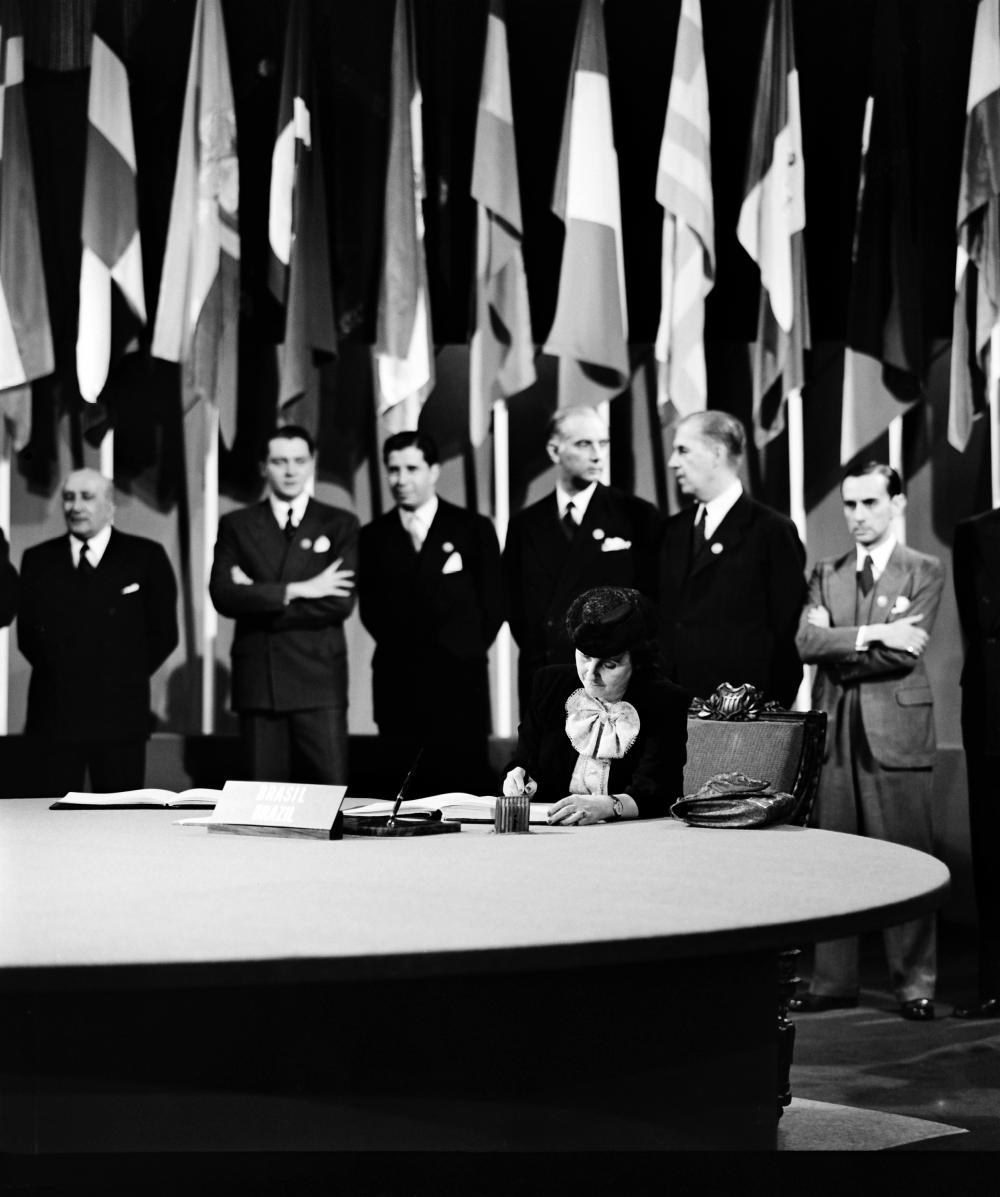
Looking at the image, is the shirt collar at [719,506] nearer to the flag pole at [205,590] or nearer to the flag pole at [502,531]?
the flag pole at [502,531]

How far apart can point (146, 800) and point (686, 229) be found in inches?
135

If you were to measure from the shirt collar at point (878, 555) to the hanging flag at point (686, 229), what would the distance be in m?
1.08

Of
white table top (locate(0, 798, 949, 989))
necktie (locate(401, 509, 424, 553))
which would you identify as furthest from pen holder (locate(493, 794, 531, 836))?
necktie (locate(401, 509, 424, 553))

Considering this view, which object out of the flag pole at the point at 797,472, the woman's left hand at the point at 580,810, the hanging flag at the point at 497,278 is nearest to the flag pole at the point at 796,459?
the flag pole at the point at 797,472

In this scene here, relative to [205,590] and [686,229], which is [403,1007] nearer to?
[686,229]

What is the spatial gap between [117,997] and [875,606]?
3.54 metres

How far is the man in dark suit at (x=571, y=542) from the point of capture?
529 centimetres

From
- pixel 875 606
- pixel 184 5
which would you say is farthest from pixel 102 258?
pixel 875 606

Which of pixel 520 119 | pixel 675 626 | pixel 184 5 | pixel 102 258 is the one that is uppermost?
pixel 184 5

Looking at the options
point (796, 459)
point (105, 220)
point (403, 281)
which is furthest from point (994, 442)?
point (105, 220)

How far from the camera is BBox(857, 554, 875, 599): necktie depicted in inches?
192

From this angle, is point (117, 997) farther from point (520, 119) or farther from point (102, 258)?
point (520, 119)

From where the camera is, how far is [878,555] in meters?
4.89

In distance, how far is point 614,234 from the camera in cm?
581
